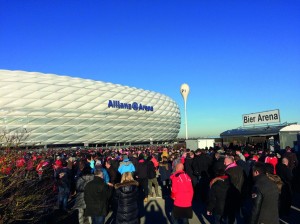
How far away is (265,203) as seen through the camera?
4.53 meters

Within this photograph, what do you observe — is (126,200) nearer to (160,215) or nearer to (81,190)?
(81,190)

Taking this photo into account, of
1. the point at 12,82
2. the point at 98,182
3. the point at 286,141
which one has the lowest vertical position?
the point at 98,182

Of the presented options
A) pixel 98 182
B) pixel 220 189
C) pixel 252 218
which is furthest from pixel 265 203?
pixel 98 182

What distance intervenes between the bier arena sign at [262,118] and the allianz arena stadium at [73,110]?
26.7 m

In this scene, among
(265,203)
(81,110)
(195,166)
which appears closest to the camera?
(265,203)

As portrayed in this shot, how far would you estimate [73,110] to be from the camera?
2244 inches

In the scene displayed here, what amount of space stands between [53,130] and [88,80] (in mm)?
13674

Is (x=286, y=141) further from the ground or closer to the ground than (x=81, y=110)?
closer to the ground

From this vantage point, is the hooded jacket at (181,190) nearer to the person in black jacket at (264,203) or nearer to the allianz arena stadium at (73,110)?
the person in black jacket at (264,203)

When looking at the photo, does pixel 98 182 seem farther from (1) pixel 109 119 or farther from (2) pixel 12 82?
(1) pixel 109 119

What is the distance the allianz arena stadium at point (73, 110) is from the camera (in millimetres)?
51656

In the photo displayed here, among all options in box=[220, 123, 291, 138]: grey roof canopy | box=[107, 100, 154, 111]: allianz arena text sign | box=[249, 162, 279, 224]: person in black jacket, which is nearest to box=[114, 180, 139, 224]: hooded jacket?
box=[249, 162, 279, 224]: person in black jacket

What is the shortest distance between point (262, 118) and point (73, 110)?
3468 centimetres

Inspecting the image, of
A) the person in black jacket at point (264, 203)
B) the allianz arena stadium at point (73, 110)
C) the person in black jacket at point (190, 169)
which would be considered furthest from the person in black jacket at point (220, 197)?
the allianz arena stadium at point (73, 110)
